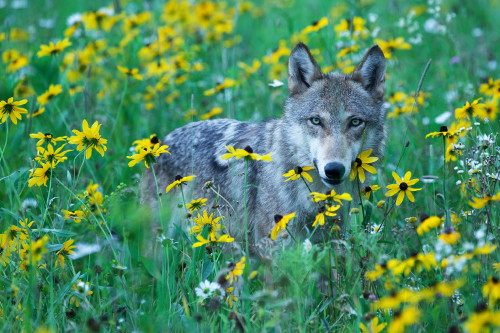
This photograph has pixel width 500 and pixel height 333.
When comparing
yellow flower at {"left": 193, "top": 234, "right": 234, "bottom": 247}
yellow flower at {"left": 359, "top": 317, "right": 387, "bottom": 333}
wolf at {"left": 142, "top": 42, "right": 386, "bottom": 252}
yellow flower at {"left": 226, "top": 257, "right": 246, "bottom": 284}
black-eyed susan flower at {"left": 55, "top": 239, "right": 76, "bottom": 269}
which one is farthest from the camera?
wolf at {"left": 142, "top": 42, "right": 386, "bottom": 252}

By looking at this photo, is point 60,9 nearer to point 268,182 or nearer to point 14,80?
point 14,80

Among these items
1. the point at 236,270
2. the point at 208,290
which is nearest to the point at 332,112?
the point at 236,270

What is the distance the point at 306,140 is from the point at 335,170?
612 millimetres

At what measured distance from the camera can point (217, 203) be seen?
4.72 m

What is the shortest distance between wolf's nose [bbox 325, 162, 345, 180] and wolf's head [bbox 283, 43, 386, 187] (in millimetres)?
11

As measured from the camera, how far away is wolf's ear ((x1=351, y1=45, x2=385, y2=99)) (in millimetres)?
4262

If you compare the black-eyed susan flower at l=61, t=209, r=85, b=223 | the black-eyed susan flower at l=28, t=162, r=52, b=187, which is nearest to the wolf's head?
the black-eyed susan flower at l=61, t=209, r=85, b=223

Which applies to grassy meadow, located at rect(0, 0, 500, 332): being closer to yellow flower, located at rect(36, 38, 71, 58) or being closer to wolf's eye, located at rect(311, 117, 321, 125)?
yellow flower, located at rect(36, 38, 71, 58)

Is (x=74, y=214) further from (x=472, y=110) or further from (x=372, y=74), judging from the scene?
(x=472, y=110)

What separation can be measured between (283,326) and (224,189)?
1.93 metres

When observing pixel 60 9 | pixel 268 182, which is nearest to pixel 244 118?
pixel 268 182

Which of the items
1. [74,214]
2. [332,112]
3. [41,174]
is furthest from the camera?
[332,112]

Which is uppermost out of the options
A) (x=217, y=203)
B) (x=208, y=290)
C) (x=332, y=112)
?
(x=332, y=112)

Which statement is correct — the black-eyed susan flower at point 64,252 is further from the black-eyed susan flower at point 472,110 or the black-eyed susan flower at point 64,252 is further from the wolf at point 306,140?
the black-eyed susan flower at point 472,110
